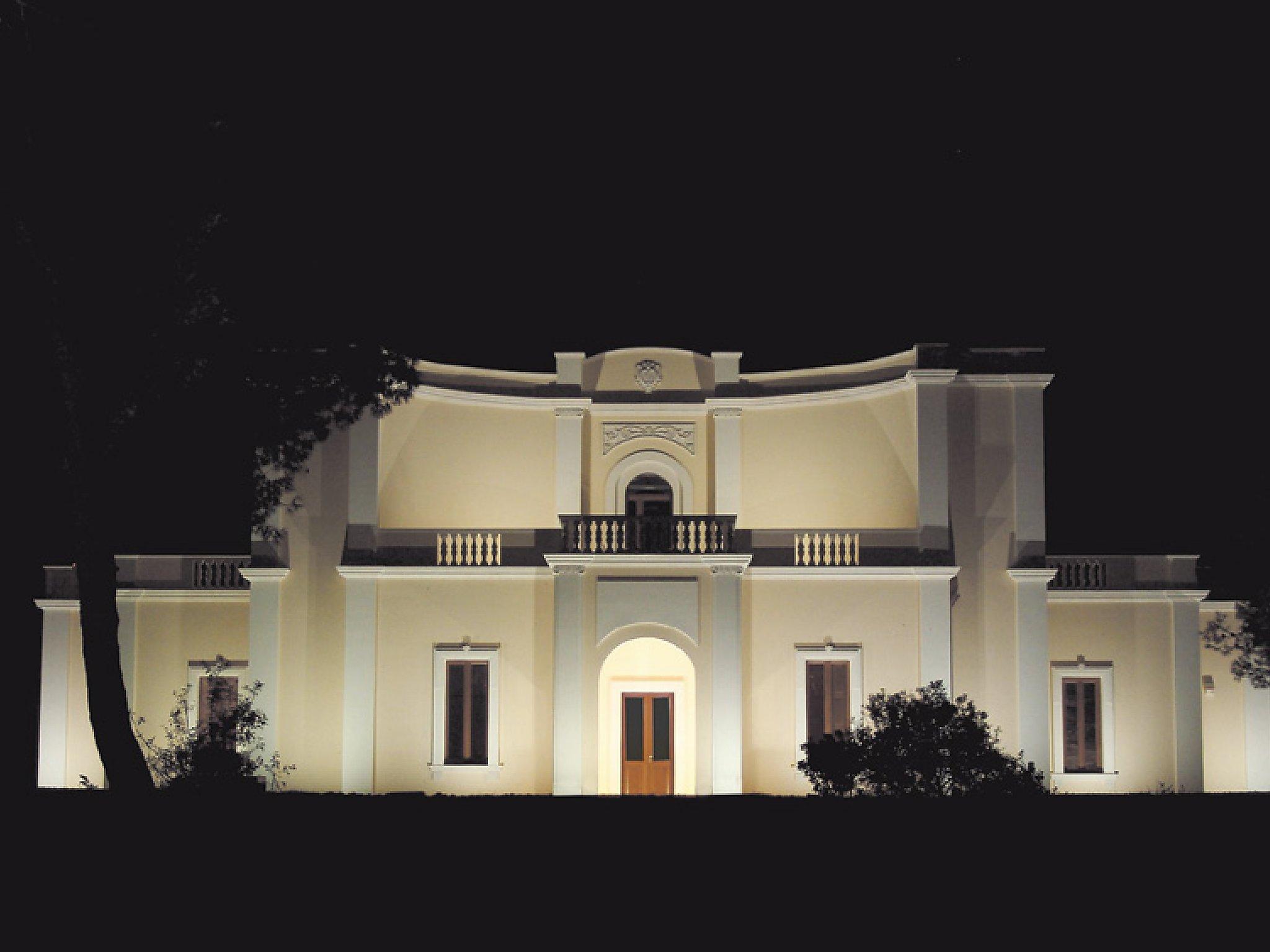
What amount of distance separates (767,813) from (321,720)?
11.8 metres

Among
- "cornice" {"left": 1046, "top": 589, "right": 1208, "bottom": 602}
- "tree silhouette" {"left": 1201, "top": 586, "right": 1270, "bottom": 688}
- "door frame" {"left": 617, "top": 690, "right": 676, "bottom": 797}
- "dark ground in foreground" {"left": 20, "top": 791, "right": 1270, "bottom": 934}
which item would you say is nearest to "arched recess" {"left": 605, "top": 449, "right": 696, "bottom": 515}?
"door frame" {"left": 617, "top": 690, "right": 676, "bottom": 797}

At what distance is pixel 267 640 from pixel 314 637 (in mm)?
805

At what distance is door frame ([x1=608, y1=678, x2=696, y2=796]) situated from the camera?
24844mm

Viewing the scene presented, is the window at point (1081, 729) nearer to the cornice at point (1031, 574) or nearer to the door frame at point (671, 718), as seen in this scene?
the cornice at point (1031, 574)

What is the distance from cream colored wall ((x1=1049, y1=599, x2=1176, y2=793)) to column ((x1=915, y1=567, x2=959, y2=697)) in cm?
251

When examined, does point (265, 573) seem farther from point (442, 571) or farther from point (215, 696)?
point (442, 571)

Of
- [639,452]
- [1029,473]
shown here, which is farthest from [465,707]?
[1029,473]

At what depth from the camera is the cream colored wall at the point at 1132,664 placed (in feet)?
80.1

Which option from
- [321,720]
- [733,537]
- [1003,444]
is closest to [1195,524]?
[1003,444]

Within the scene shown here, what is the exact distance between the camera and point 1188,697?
24.5 metres

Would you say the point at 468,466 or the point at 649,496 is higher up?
the point at 468,466

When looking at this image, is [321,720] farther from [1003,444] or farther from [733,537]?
[1003,444]

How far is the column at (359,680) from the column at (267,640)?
118 centimetres

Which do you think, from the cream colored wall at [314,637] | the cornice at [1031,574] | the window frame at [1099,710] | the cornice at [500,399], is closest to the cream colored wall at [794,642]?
the cornice at [1031,574]
